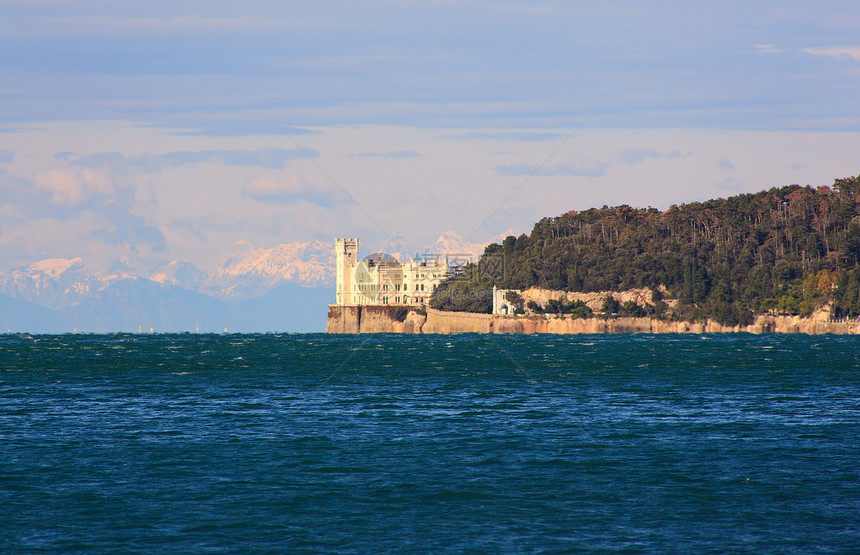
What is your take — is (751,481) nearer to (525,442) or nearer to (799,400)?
(525,442)

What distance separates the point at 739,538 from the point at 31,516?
21320mm

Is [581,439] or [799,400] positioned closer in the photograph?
[581,439]

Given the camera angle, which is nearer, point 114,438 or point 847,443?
point 847,443

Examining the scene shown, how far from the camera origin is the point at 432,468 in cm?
3678

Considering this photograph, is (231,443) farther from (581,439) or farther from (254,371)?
(254,371)

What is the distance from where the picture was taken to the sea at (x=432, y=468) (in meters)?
27.2

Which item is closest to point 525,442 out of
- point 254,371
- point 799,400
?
point 799,400

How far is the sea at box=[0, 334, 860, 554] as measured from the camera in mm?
27188

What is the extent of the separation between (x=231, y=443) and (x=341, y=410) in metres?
13.5

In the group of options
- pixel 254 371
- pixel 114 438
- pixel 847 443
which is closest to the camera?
pixel 847 443

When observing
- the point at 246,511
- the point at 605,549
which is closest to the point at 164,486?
the point at 246,511

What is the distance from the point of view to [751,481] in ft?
111

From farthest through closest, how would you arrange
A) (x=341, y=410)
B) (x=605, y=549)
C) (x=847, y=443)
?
(x=341, y=410), (x=847, y=443), (x=605, y=549)

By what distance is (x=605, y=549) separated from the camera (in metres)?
25.7
